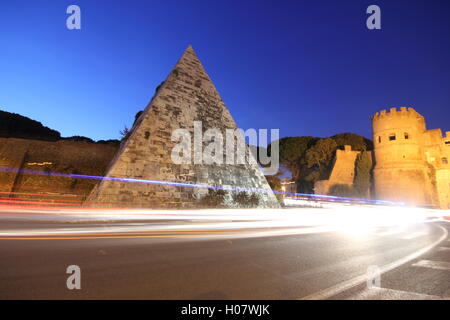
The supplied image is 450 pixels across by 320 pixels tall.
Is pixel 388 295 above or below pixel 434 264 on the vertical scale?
above

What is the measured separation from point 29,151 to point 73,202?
18.7 ft

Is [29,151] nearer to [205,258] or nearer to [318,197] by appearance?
[205,258]

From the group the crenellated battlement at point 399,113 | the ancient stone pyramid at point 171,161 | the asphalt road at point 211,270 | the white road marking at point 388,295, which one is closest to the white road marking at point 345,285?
the asphalt road at point 211,270

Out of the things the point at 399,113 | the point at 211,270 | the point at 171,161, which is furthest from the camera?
the point at 399,113

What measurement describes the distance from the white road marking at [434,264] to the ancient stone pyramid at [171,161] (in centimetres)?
811

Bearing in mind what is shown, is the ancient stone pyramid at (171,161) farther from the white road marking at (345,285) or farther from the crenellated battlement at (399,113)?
the crenellated battlement at (399,113)

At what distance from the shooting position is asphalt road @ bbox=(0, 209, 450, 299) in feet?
7.17

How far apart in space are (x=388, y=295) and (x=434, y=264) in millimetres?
1865

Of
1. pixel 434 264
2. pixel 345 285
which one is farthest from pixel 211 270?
pixel 434 264

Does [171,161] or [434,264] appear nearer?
[434,264]

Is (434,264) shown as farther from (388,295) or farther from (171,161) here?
(171,161)

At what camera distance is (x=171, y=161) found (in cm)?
1088

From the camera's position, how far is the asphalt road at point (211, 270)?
2186 mm
